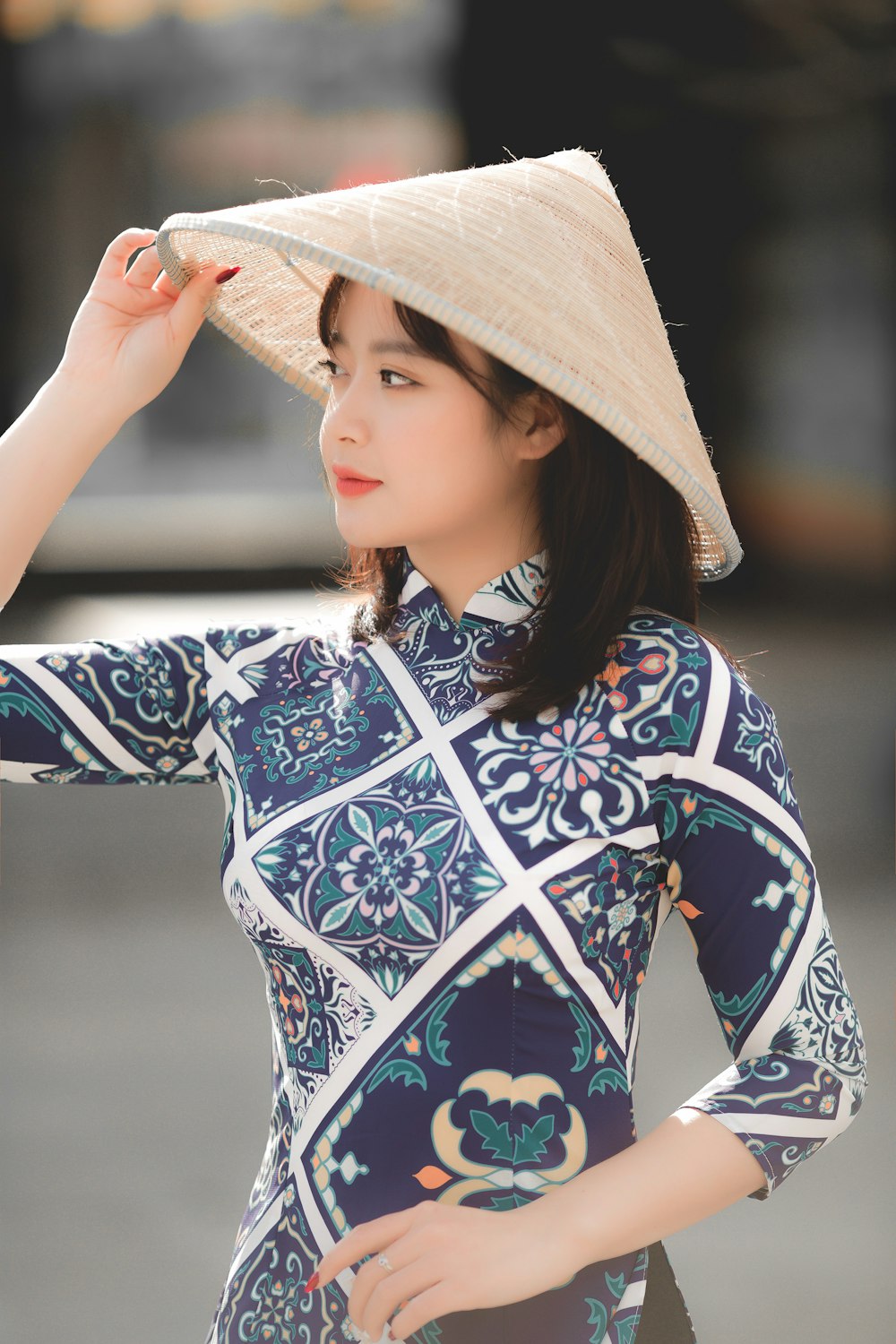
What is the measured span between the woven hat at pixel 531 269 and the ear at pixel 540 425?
6 cm

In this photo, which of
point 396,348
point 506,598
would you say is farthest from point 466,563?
point 396,348

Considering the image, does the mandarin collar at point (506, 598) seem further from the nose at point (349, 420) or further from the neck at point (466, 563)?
the nose at point (349, 420)

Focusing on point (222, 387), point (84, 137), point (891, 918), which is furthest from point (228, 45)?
point (891, 918)

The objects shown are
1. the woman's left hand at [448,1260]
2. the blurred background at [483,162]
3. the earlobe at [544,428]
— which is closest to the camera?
the woman's left hand at [448,1260]

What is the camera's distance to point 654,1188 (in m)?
0.77

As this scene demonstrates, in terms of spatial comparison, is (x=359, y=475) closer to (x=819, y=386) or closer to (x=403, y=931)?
(x=403, y=931)

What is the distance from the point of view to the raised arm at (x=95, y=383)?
0.98 m

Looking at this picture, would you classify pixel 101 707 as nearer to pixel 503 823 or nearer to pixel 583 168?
pixel 503 823

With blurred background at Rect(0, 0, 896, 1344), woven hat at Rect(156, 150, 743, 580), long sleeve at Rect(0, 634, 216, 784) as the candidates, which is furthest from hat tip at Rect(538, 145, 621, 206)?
blurred background at Rect(0, 0, 896, 1344)

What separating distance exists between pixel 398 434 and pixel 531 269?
0.12 m

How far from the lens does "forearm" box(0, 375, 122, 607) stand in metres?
0.97

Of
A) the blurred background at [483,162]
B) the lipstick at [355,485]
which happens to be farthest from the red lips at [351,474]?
the blurred background at [483,162]

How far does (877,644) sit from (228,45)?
3.47 meters

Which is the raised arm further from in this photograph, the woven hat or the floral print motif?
the floral print motif
